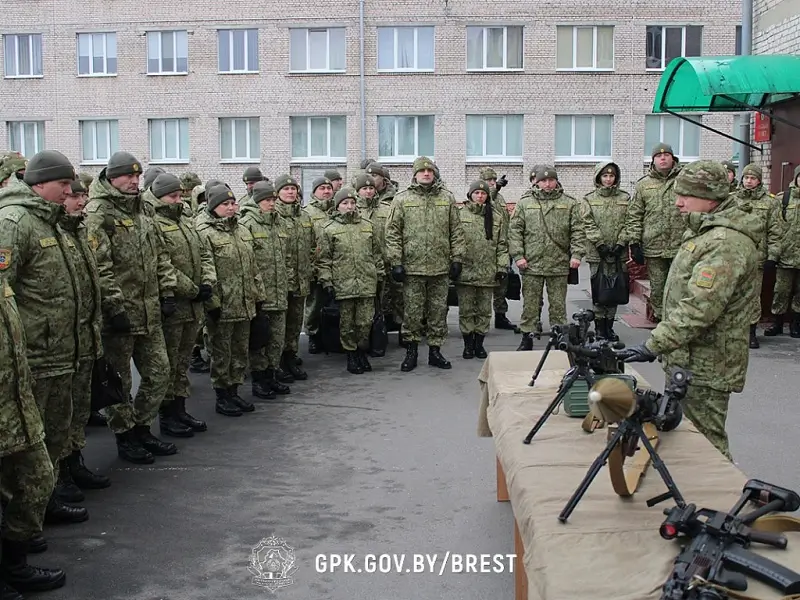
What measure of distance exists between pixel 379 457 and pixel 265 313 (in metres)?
2.46

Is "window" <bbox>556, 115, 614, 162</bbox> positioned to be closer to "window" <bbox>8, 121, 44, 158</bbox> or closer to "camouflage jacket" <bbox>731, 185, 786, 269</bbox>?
"window" <bbox>8, 121, 44, 158</bbox>

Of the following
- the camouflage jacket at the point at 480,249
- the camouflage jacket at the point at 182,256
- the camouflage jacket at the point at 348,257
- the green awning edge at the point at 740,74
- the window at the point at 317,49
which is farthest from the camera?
the window at the point at 317,49

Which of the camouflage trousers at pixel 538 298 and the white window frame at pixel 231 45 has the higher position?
the white window frame at pixel 231 45

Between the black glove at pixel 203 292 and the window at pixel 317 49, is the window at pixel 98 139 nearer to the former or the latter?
the window at pixel 317 49

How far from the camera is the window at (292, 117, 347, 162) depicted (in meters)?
28.8

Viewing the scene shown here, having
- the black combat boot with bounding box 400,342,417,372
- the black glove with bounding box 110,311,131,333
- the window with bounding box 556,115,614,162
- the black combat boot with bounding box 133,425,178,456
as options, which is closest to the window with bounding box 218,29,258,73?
the window with bounding box 556,115,614,162

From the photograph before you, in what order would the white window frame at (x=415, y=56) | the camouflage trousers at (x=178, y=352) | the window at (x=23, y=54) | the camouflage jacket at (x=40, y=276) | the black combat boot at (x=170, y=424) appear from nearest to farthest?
the camouflage jacket at (x=40, y=276) → the camouflage trousers at (x=178, y=352) → the black combat boot at (x=170, y=424) → the white window frame at (x=415, y=56) → the window at (x=23, y=54)

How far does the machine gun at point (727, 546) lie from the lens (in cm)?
242

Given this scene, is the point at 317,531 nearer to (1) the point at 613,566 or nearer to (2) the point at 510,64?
(1) the point at 613,566

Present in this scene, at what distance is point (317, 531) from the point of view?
531cm

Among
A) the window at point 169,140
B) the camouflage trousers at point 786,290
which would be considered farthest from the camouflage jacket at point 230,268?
the window at point 169,140

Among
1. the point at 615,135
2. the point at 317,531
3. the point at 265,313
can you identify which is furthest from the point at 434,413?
the point at 615,135

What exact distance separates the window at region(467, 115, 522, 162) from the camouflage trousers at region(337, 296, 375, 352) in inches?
760

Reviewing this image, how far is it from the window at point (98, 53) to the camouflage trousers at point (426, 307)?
22761 mm
